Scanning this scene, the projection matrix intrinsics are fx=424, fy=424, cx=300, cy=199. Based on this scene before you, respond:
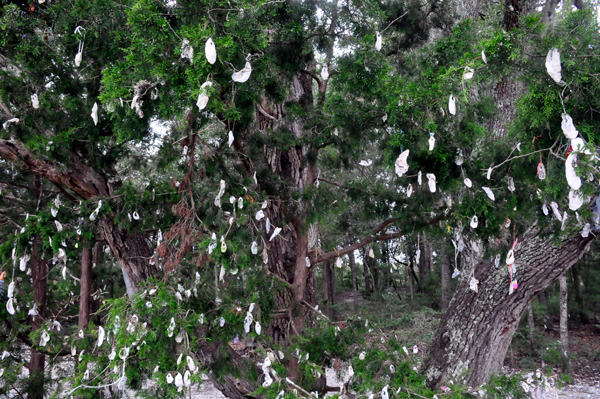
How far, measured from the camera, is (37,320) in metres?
3.94

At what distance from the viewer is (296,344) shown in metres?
2.71

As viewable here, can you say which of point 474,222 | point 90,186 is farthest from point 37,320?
point 474,222

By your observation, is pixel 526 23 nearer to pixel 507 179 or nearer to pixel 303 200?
pixel 507 179

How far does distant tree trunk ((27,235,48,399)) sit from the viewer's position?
149 inches

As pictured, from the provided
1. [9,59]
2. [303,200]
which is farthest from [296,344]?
[9,59]

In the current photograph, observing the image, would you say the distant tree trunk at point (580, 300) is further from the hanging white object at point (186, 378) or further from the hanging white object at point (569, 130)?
the hanging white object at point (186, 378)

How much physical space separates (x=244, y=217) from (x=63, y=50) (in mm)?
1830

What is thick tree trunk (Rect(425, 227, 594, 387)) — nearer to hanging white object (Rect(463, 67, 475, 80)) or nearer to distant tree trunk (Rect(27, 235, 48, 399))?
hanging white object (Rect(463, 67, 475, 80))

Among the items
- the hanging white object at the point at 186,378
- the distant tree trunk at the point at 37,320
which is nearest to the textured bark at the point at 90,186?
the distant tree trunk at the point at 37,320

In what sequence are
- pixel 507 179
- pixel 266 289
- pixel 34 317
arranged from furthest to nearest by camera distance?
pixel 34 317
pixel 266 289
pixel 507 179

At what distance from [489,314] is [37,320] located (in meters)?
3.95

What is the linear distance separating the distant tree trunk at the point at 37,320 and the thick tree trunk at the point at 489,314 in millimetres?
3390

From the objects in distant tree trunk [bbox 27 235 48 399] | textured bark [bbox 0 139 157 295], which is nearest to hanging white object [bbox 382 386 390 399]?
textured bark [bbox 0 139 157 295]

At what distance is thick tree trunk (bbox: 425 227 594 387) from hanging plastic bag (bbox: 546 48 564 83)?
1.95m
